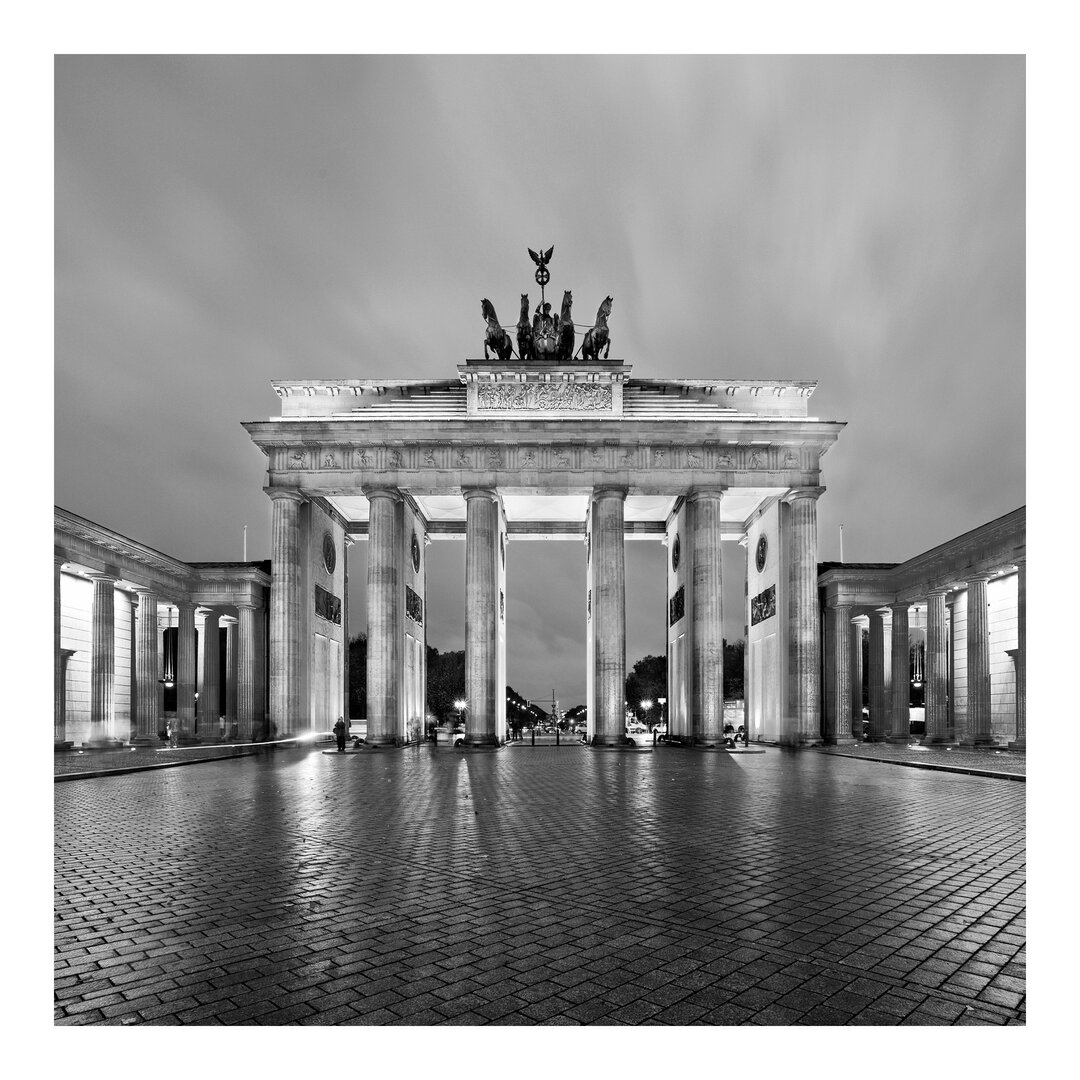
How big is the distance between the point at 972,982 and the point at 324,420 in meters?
40.7

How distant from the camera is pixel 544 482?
143 feet

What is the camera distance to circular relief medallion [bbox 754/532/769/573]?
1909 inches

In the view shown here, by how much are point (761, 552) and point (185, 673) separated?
33.6 meters

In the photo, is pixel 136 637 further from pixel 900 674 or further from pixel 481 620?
pixel 900 674

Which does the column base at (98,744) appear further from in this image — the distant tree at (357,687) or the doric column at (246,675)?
the distant tree at (357,687)

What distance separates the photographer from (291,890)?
27.9 ft

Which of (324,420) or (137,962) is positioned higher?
(324,420)

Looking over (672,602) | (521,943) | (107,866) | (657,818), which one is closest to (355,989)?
(521,943)

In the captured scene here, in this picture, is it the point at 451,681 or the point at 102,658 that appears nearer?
the point at 102,658

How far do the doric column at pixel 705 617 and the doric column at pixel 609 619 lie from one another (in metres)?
3.63

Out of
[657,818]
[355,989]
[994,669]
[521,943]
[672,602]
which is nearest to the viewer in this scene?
[355,989]

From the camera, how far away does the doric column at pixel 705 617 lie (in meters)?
42.2

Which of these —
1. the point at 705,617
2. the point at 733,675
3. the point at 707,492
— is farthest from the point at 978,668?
the point at 733,675
